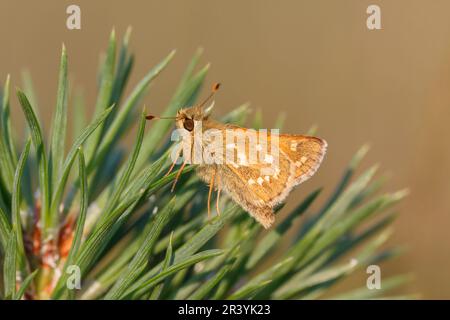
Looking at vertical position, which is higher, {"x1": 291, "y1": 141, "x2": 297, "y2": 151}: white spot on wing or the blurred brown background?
the blurred brown background

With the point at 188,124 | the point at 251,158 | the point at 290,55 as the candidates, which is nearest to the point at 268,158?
the point at 251,158

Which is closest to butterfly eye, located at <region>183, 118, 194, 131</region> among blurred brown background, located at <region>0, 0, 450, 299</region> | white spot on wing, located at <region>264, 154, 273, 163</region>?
white spot on wing, located at <region>264, 154, 273, 163</region>

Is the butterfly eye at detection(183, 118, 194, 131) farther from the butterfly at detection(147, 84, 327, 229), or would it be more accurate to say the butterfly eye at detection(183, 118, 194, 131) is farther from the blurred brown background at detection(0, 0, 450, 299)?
the blurred brown background at detection(0, 0, 450, 299)

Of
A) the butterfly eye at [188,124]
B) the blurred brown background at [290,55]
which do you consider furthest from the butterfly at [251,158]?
the blurred brown background at [290,55]

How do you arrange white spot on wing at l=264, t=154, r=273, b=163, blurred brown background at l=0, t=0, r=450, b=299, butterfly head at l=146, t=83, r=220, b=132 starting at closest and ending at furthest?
butterfly head at l=146, t=83, r=220, b=132 → white spot on wing at l=264, t=154, r=273, b=163 → blurred brown background at l=0, t=0, r=450, b=299

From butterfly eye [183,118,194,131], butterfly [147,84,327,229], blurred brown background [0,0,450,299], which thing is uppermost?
blurred brown background [0,0,450,299]

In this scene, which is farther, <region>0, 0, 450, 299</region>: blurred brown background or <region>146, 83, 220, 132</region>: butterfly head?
<region>0, 0, 450, 299</region>: blurred brown background

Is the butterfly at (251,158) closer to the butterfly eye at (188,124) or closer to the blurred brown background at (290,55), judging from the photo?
the butterfly eye at (188,124)

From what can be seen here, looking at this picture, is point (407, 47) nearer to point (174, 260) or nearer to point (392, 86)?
point (392, 86)
